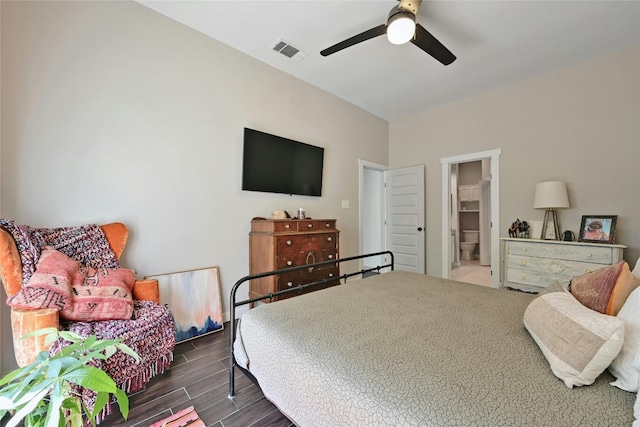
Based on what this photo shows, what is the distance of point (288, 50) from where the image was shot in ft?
9.80

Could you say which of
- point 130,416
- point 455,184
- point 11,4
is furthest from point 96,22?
point 455,184

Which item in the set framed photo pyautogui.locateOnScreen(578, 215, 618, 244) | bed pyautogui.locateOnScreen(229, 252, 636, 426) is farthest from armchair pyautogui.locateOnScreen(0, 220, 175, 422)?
framed photo pyautogui.locateOnScreen(578, 215, 618, 244)

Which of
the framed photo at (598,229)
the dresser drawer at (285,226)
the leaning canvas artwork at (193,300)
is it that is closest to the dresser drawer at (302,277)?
the dresser drawer at (285,226)

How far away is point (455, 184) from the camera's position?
5.91m

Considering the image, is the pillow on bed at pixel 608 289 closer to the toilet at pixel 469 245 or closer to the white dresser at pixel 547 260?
the white dresser at pixel 547 260

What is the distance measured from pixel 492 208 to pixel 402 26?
3056 mm

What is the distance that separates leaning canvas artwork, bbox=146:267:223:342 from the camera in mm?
2467

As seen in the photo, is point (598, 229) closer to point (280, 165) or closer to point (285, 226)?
point (285, 226)

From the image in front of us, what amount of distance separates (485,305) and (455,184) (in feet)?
16.1

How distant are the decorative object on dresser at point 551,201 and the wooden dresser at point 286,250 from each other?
2626 mm

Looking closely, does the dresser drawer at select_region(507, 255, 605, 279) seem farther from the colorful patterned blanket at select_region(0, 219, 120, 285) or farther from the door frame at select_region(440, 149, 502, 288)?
the colorful patterned blanket at select_region(0, 219, 120, 285)

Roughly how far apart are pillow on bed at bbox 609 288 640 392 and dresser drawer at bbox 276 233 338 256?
2.39 metres

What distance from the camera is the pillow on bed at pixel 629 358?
810mm

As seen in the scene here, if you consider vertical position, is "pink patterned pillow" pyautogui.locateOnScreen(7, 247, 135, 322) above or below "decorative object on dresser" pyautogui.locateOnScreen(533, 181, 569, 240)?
below
